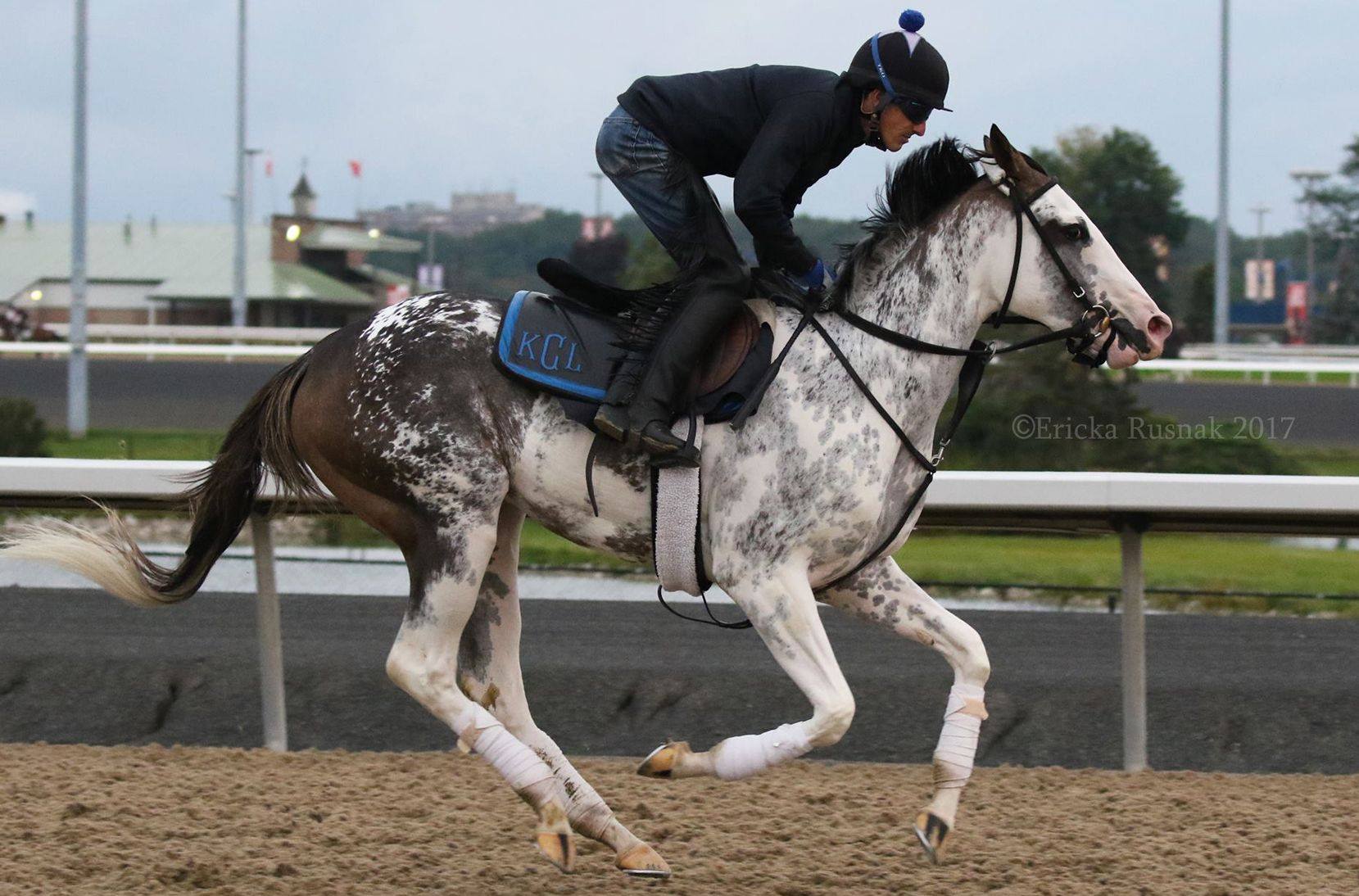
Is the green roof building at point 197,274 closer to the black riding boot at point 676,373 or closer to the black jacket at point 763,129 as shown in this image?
the black jacket at point 763,129

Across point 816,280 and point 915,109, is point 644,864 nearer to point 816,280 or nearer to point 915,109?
point 816,280

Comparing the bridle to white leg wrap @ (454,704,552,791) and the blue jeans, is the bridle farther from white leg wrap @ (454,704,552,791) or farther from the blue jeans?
white leg wrap @ (454,704,552,791)

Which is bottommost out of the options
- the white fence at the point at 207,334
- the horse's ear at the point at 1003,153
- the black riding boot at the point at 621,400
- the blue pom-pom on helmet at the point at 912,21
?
the black riding boot at the point at 621,400

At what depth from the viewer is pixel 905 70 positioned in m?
4.05

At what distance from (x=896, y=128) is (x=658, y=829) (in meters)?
2.05

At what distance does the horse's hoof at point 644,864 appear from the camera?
4129 mm

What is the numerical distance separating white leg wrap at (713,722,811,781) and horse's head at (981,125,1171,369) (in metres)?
1.19

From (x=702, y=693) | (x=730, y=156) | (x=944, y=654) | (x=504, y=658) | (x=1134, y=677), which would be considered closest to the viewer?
(x=944, y=654)

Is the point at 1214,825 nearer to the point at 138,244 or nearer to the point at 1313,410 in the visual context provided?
the point at 1313,410

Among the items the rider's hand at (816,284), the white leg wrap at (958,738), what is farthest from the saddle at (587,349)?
the white leg wrap at (958,738)

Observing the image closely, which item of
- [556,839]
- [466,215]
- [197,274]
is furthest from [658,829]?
[466,215]

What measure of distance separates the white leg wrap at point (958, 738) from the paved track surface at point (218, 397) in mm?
8315

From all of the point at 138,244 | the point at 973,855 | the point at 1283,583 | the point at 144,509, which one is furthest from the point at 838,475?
the point at 138,244

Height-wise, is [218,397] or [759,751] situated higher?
[218,397]
